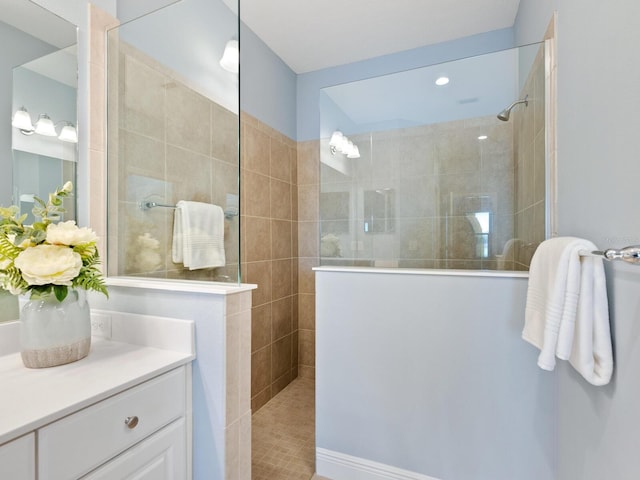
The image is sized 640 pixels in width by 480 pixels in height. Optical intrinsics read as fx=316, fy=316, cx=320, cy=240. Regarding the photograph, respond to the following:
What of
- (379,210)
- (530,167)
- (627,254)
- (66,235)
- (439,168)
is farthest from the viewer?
(379,210)

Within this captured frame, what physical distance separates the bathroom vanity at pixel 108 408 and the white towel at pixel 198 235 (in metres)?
0.23

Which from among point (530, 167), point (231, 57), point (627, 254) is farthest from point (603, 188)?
point (231, 57)

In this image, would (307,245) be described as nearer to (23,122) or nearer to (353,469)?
(353,469)

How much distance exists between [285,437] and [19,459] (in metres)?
1.49

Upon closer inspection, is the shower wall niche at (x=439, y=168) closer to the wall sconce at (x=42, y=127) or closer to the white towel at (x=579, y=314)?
the white towel at (x=579, y=314)

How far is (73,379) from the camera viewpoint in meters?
0.85

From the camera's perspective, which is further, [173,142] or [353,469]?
[353,469]

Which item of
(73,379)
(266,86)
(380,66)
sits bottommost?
(73,379)

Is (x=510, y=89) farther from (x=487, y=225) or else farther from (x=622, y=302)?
(x=622, y=302)

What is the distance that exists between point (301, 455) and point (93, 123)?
1.90 metres

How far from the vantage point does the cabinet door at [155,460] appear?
32.2 inches

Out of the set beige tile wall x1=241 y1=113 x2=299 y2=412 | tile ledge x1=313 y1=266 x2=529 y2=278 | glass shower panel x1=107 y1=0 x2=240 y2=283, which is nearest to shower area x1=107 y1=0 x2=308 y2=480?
glass shower panel x1=107 y1=0 x2=240 y2=283

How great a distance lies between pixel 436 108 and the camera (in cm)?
161

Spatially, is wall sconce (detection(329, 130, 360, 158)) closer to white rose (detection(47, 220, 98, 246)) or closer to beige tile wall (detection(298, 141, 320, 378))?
beige tile wall (detection(298, 141, 320, 378))
